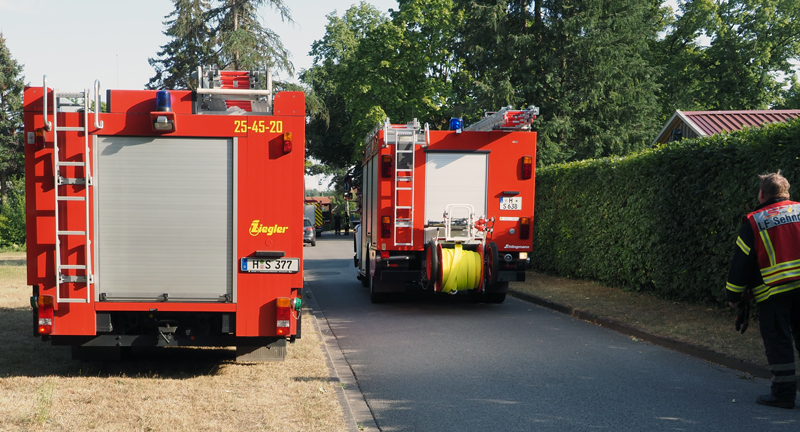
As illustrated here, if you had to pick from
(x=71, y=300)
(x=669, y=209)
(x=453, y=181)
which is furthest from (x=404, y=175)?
(x=71, y=300)

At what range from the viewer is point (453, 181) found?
11.8m

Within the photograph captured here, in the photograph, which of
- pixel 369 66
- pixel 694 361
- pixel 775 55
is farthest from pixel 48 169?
pixel 775 55

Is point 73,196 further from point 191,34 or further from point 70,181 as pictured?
point 191,34

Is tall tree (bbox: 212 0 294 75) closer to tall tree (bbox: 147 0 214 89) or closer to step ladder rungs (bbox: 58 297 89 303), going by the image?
tall tree (bbox: 147 0 214 89)

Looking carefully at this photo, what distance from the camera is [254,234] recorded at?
20.7 feet

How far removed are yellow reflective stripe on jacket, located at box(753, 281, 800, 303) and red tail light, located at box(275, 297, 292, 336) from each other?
4093 mm

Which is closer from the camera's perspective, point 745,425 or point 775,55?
point 745,425

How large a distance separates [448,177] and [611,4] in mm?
20477

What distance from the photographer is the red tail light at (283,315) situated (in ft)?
20.7

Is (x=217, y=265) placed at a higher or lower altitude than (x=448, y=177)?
lower

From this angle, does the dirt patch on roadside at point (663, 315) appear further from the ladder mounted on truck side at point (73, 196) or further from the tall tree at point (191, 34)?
the tall tree at point (191, 34)

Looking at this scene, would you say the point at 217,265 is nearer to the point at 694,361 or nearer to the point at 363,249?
the point at 694,361

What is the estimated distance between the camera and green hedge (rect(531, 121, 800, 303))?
364 inches

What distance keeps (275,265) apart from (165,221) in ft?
3.52
